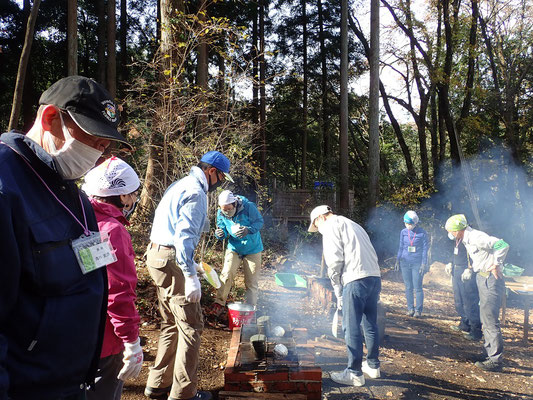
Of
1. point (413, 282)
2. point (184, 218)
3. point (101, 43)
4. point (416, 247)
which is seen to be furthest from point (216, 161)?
point (101, 43)

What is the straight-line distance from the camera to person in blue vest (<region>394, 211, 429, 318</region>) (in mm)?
7395

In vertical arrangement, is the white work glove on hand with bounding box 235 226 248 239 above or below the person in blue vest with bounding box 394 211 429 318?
above

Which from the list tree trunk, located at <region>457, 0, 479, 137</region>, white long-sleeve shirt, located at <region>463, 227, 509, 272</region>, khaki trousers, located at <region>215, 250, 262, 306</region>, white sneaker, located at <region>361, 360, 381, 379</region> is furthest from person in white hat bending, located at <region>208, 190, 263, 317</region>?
tree trunk, located at <region>457, 0, 479, 137</region>

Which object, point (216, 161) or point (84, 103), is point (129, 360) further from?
point (216, 161)

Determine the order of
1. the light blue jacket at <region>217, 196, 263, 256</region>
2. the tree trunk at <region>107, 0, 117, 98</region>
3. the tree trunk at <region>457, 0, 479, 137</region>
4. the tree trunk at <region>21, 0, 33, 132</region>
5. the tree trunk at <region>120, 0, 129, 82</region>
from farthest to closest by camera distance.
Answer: the tree trunk at <region>120, 0, 129, 82</region>, the tree trunk at <region>457, 0, 479, 137</region>, the tree trunk at <region>21, 0, 33, 132</region>, the tree trunk at <region>107, 0, 117, 98</region>, the light blue jacket at <region>217, 196, 263, 256</region>

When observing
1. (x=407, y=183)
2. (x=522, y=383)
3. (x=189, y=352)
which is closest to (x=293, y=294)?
(x=522, y=383)

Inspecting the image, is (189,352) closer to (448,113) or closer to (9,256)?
(9,256)

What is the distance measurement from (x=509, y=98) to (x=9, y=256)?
68.4 ft

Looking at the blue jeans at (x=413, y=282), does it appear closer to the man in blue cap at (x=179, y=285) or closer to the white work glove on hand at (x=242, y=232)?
the white work glove on hand at (x=242, y=232)

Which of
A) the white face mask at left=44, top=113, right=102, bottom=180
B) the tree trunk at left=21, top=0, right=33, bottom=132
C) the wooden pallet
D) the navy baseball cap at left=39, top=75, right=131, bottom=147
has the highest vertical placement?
the tree trunk at left=21, top=0, right=33, bottom=132

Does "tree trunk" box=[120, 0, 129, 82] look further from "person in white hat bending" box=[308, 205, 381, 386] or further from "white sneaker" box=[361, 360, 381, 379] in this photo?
"white sneaker" box=[361, 360, 381, 379]

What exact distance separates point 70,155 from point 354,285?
11.2 feet

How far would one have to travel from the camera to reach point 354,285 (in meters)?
4.16

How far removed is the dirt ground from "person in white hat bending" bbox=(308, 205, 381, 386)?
229 mm
